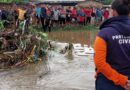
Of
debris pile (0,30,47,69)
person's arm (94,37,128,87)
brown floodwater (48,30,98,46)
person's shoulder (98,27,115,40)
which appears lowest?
brown floodwater (48,30,98,46)

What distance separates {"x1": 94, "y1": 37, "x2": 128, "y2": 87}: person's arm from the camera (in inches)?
140

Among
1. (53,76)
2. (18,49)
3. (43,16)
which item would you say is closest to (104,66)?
(53,76)

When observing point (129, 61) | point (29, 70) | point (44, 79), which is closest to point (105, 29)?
point (129, 61)

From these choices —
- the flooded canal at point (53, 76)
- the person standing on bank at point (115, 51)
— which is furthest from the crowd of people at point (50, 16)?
the person standing on bank at point (115, 51)

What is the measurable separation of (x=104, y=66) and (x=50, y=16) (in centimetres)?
2083

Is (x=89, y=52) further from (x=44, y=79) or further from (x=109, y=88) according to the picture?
(x=109, y=88)

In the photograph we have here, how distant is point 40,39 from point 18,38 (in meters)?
0.85

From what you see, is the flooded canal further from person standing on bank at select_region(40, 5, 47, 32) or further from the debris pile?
person standing on bank at select_region(40, 5, 47, 32)

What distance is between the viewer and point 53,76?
9.20m

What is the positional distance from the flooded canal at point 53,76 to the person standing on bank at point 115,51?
4296 mm

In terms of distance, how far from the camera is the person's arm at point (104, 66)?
356cm

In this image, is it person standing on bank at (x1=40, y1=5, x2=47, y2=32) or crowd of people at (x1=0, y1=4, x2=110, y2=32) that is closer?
crowd of people at (x1=0, y1=4, x2=110, y2=32)

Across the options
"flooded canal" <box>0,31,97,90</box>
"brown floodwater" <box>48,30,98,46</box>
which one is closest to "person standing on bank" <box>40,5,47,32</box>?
"brown floodwater" <box>48,30,98,46</box>

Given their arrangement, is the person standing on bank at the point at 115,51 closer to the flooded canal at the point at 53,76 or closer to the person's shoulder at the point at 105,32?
the person's shoulder at the point at 105,32
